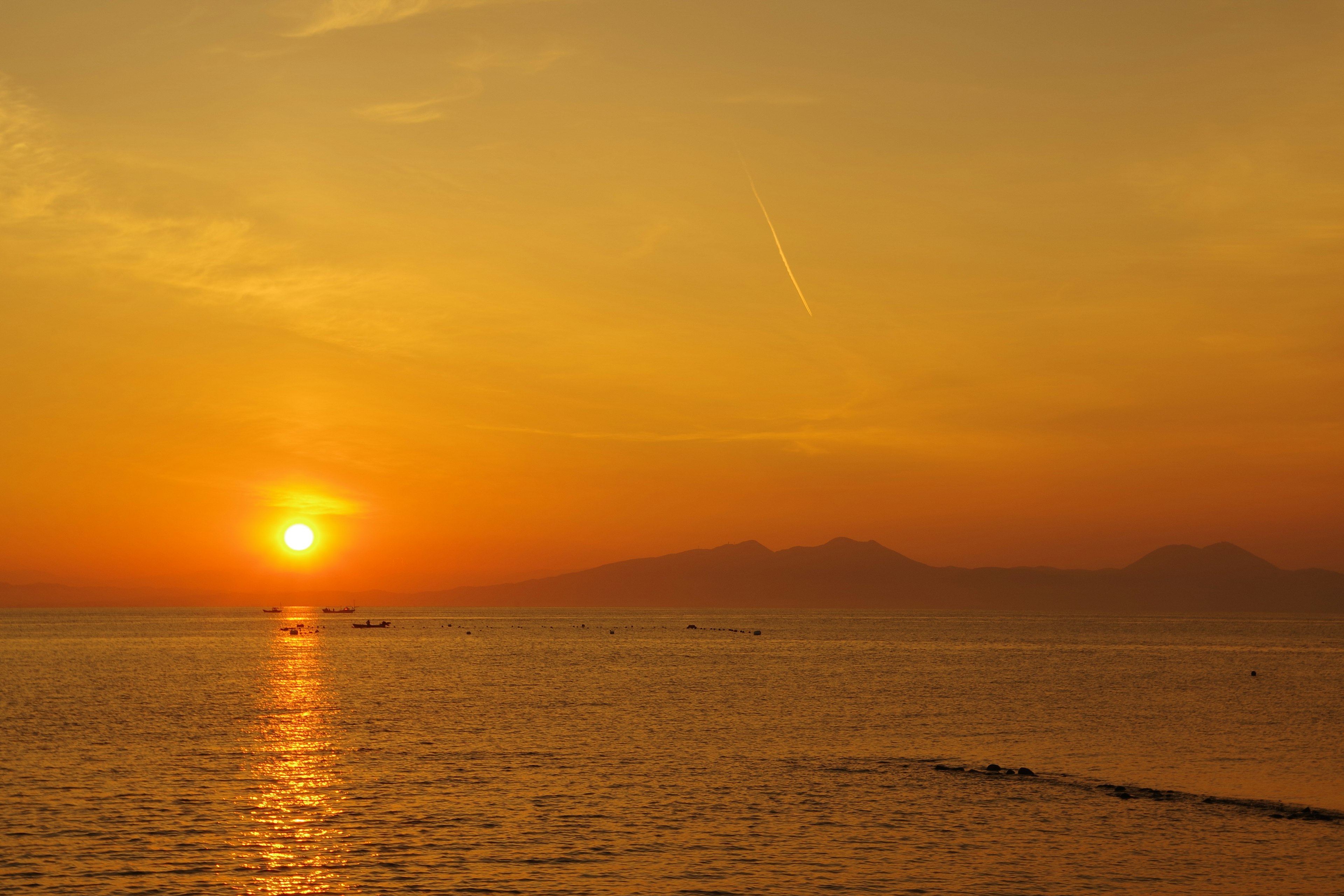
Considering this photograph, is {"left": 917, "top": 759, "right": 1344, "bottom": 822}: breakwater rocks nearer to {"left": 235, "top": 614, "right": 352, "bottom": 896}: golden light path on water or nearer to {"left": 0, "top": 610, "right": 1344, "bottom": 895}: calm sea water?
{"left": 0, "top": 610, "right": 1344, "bottom": 895}: calm sea water

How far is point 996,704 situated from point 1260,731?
75.1 ft

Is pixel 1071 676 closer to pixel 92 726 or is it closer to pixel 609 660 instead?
pixel 609 660

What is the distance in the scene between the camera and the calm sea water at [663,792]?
38375 millimetres

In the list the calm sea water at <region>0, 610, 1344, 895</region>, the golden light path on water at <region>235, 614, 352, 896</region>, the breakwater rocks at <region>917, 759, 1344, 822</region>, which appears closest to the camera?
the golden light path on water at <region>235, 614, 352, 896</region>

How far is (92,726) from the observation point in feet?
251

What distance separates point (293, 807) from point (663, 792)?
16561mm

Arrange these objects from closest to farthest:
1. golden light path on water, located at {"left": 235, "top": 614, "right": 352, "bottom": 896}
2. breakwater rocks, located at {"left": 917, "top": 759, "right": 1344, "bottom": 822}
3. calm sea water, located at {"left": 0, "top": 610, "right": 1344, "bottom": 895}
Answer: golden light path on water, located at {"left": 235, "top": 614, "right": 352, "bottom": 896}, calm sea water, located at {"left": 0, "top": 610, "right": 1344, "bottom": 895}, breakwater rocks, located at {"left": 917, "top": 759, "right": 1344, "bottom": 822}

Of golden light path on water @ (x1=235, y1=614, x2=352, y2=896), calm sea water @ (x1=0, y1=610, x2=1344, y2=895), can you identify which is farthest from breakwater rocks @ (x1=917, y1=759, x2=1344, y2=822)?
golden light path on water @ (x1=235, y1=614, x2=352, y2=896)

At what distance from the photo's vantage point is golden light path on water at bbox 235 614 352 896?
37625 millimetres

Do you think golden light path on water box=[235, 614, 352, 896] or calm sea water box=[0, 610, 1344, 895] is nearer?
golden light path on water box=[235, 614, 352, 896]

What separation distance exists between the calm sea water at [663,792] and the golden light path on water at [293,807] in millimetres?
186

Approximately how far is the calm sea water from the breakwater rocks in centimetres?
40

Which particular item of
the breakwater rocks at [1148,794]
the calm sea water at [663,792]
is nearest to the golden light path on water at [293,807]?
the calm sea water at [663,792]

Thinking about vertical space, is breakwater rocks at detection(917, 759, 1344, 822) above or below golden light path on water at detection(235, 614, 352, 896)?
below
